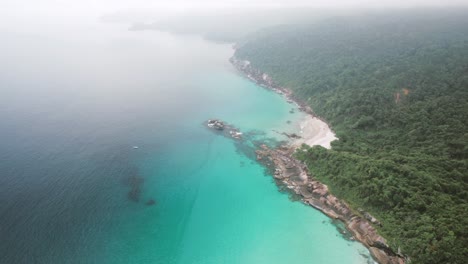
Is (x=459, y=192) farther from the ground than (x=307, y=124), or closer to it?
farther from the ground

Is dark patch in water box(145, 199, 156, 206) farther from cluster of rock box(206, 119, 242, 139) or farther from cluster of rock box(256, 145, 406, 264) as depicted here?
cluster of rock box(206, 119, 242, 139)

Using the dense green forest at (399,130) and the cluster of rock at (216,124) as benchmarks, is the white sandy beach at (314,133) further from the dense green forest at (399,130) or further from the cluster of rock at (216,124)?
the cluster of rock at (216,124)

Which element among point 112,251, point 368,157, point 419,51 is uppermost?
point 419,51

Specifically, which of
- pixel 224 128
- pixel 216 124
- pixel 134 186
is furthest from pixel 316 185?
pixel 134 186

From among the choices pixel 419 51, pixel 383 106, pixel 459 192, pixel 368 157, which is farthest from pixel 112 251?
pixel 419 51

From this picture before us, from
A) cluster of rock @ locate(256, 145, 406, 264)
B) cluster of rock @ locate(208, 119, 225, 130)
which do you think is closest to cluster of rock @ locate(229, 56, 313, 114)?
cluster of rock @ locate(208, 119, 225, 130)

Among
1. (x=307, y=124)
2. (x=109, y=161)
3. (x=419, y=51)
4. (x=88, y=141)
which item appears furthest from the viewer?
(x=419, y=51)

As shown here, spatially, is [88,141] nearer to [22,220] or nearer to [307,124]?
[22,220]

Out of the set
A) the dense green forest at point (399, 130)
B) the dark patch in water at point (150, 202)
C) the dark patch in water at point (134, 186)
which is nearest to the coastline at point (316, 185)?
the dense green forest at point (399, 130)

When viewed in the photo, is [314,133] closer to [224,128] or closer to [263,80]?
[224,128]
